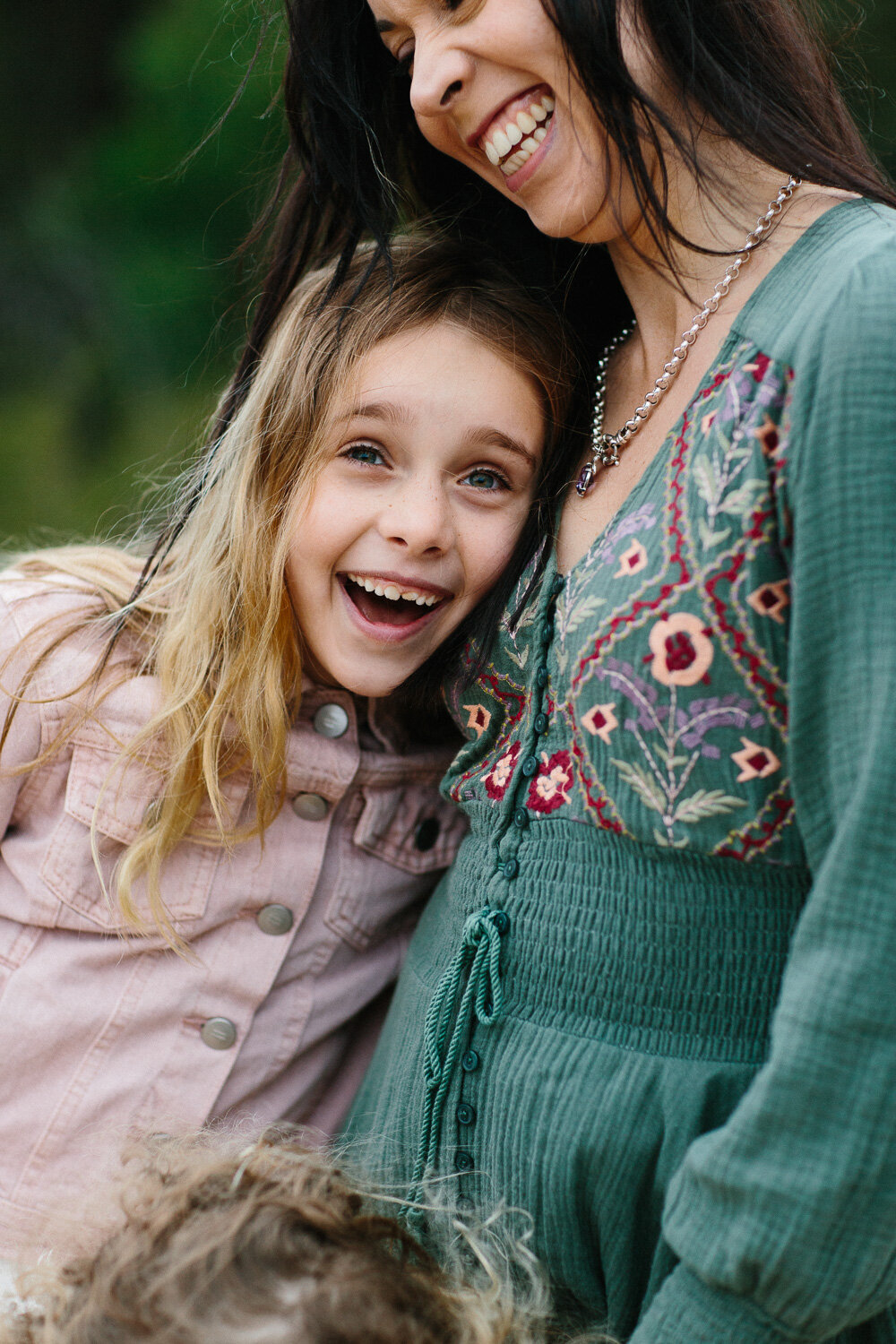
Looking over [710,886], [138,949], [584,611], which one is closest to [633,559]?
[584,611]

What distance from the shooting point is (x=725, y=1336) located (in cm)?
90

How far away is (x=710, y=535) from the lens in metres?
1.03

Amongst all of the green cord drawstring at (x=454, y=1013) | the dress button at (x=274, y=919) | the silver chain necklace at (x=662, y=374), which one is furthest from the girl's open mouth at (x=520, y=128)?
the dress button at (x=274, y=919)

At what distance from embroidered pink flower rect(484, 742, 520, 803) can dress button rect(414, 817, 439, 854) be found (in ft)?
1.04

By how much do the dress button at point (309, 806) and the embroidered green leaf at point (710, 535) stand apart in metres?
0.77

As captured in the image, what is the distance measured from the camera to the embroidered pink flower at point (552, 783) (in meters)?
1.24

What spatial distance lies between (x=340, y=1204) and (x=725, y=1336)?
38 cm

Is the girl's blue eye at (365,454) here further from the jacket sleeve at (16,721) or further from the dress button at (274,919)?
the dress button at (274,919)

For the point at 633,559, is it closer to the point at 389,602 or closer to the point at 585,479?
the point at 585,479

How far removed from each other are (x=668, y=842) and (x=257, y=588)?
26.8 inches

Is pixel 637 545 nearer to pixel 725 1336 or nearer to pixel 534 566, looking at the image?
pixel 534 566

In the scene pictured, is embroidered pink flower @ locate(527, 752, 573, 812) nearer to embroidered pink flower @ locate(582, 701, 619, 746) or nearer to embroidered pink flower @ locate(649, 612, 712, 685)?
embroidered pink flower @ locate(582, 701, 619, 746)

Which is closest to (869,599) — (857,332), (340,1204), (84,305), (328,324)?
(857,332)

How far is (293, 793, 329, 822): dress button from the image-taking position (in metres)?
1.61
